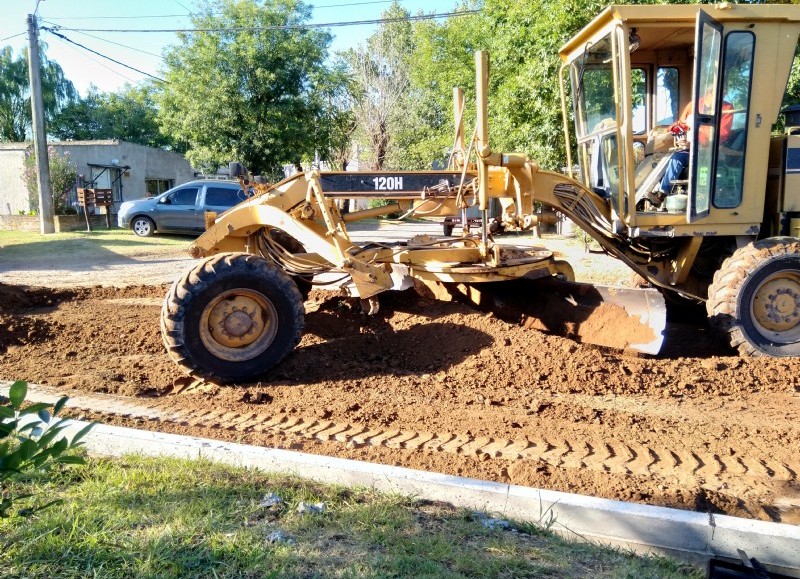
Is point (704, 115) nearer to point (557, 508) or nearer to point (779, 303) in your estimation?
point (779, 303)

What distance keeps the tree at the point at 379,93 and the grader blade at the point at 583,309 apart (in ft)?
98.8

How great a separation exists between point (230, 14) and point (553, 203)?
20464 mm

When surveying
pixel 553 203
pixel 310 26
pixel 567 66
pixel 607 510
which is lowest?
pixel 607 510

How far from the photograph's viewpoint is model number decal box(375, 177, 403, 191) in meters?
6.72

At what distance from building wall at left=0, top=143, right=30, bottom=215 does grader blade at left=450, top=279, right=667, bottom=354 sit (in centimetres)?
2561

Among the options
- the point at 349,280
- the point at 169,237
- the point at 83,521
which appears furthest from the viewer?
the point at 169,237

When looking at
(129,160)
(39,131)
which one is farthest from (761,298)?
(129,160)

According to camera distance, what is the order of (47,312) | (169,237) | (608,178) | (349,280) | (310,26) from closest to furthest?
(349,280)
(608,178)
(47,312)
(169,237)
(310,26)

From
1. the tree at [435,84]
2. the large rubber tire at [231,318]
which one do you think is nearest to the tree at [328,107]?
the tree at [435,84]

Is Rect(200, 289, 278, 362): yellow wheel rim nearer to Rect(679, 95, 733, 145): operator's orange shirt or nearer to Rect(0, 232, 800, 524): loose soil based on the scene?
Rect(0, 232, 800, 524): loose soil

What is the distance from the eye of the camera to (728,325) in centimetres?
660

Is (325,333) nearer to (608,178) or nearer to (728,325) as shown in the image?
(608,178)

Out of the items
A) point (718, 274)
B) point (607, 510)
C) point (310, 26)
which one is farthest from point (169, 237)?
point (607, 510)

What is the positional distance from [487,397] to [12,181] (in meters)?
28.0
